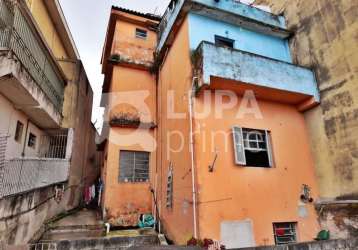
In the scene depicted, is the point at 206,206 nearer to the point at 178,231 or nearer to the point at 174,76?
the point at 178,231

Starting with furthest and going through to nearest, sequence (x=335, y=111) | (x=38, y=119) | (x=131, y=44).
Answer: (x=131, y=44) → (x=38, y=119) → (x=335, y=111)

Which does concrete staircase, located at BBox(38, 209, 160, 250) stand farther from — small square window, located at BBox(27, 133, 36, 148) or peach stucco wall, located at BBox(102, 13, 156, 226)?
small square window, located at BBox(27, 133, 36, 148)

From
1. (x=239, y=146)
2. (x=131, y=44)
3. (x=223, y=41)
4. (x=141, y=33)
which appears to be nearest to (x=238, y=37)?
(x=223, y=41)

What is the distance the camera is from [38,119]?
9.93 metres

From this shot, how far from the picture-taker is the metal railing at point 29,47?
683 cm

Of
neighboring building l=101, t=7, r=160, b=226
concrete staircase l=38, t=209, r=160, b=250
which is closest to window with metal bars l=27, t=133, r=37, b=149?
neighboring building l=101, t=7, r=160, b=226

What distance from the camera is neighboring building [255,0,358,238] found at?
7434 mm

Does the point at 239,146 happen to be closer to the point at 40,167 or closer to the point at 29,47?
the point at 40,167

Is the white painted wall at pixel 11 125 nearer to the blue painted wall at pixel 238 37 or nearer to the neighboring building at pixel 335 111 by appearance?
the blue painted wall at pixel 238 37

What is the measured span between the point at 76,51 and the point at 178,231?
445 inches

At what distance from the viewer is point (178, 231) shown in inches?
309

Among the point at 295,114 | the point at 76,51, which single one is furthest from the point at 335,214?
the point at 76,51

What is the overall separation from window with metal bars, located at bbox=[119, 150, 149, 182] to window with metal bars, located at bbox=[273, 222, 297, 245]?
5.56 meters

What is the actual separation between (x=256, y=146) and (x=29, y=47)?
8273 mm
